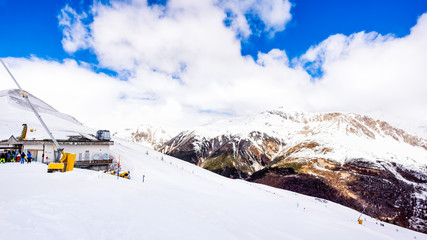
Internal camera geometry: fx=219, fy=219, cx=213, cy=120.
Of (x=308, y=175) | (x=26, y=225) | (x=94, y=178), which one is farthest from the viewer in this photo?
(x=308, y=175)

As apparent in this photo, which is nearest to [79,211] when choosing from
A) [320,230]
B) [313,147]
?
[320,230]

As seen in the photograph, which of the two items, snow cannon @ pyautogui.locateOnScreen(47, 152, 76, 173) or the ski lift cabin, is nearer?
snow cannon @ pyautogui.locateOnScreen(47, 152, 76, 173)

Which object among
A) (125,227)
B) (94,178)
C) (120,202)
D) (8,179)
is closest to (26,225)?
(125,227)

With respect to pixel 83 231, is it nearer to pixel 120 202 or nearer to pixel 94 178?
pixel 120 202

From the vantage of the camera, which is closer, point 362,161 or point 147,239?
point 147,239

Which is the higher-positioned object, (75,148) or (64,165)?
(75,148)

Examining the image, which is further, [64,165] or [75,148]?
[75,148]

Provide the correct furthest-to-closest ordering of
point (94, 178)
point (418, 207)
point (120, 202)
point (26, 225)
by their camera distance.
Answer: point (418, 207), point (94, 178), point (120, 202), point (26, 225)

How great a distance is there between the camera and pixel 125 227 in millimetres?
9453

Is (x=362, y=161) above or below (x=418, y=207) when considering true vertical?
above

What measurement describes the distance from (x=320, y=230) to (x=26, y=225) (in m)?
20.7

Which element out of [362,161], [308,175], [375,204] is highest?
[362,161]

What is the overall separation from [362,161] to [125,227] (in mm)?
184523

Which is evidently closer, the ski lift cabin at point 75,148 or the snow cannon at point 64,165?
the snow cannon at point 64,165
